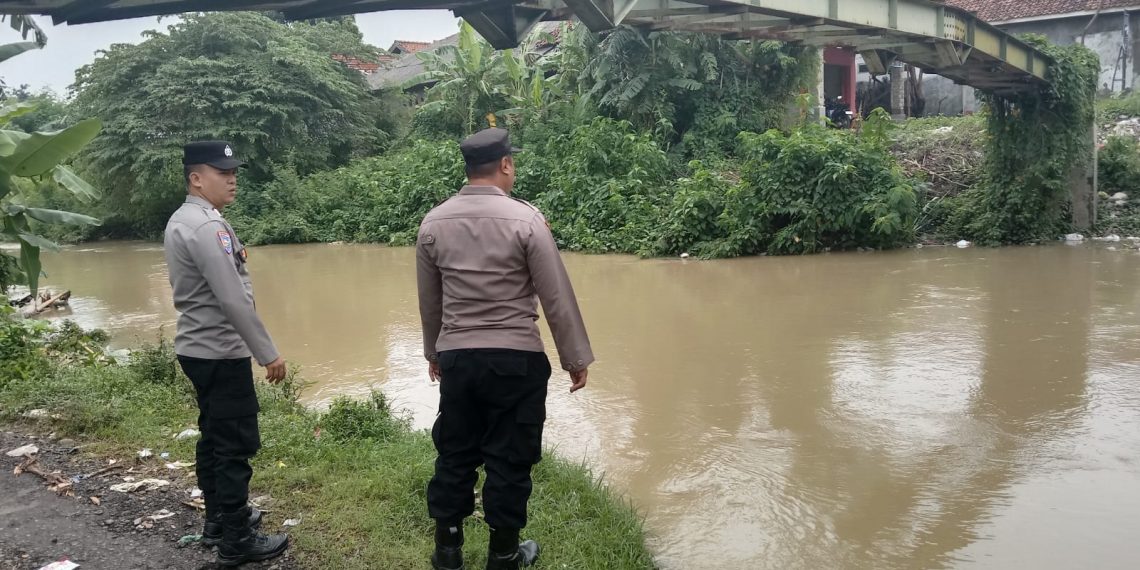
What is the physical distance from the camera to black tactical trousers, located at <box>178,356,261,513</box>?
11.2ft

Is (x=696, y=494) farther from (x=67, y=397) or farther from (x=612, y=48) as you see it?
(x=612, y=48)

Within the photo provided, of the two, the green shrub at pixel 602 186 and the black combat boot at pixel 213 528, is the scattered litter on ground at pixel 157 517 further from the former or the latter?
the green shrub at pixel 602 186

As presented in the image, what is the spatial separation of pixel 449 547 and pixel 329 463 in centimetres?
137

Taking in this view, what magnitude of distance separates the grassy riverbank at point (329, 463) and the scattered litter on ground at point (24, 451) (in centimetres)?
25

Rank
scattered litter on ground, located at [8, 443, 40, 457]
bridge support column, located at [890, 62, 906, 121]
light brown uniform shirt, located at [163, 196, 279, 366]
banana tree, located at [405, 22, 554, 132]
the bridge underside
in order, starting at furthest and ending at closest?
bridge support column, located at [890, 62, 906, 121]
banana tree, located at [405, 22, 554, 132]
the bridge underside
scattered litter on ground, located at [8, 443, 40, 457]
light brown uniform shirt, located at [163, 196, 279, 366]

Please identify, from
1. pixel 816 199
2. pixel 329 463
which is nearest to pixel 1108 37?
pixel 816 199

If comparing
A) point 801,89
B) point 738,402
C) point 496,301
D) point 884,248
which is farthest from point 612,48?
point 496,301

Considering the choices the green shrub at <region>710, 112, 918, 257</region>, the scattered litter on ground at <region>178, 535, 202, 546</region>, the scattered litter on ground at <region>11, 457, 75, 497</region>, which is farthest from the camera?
the green shrub at <region>710, 112, 918, 257</region>

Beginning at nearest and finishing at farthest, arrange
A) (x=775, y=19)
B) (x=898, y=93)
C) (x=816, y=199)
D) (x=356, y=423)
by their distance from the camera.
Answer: (x=356, y=423)
(x=775, y=19)
(x=816, y=199)
(x=898, y=93)

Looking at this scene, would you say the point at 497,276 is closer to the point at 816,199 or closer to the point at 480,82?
the point at 816,199

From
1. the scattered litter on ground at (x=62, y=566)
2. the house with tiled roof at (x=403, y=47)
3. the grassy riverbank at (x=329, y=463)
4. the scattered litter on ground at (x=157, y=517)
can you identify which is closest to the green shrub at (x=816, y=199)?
the grassy riverbank at (x=329, y=463)

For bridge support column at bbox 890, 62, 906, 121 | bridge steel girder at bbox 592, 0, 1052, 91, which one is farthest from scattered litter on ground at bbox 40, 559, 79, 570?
bridge support column at bbox 890, 62, 906, 121

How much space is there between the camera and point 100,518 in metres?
3.90

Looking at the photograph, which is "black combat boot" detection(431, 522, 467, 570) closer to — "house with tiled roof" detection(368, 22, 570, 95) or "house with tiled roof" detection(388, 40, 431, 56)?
"house with tiled roof" detection(368, 22, 570, 95)
